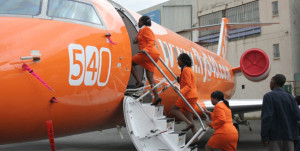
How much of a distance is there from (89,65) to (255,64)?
893cm

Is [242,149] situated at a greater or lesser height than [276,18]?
lesser

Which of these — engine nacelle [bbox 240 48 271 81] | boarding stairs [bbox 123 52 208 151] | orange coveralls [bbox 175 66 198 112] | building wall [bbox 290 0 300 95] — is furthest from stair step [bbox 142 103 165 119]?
building wall [bbox 290 0 300 95]

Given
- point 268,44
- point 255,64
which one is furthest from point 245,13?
point 255,64

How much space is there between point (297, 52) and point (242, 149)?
13.8m

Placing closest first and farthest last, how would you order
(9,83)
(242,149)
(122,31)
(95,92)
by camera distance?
(9,83), (95,92), (122,31), (242,149)

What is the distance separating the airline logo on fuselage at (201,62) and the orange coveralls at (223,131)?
2916mm

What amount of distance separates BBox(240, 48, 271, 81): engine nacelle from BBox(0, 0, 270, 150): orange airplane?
753 cm

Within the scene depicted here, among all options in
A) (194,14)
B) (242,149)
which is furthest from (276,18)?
(242,149)

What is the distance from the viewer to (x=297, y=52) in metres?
21.0

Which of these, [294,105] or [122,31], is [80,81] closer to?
[122,31]

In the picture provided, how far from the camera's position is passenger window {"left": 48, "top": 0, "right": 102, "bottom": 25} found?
4.65m

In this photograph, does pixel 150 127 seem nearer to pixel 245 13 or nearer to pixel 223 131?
pixel 223 131

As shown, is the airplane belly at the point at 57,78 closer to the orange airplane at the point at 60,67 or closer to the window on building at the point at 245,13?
the orange airplane at the point at 60,67

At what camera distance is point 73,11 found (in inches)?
194
